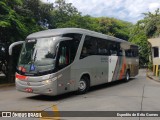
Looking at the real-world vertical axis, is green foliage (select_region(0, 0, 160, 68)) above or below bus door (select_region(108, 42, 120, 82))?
above

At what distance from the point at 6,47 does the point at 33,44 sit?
9063 millimetres

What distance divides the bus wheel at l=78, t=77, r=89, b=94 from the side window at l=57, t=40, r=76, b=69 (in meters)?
1.62

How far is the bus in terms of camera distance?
11.3m

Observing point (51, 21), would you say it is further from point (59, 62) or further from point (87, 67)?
point (59, 62)

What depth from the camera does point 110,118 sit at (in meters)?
8.01

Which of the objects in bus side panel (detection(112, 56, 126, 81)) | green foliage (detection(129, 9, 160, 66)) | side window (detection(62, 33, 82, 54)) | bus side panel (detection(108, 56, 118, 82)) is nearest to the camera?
side window (detection(62, 33, 82, 54))

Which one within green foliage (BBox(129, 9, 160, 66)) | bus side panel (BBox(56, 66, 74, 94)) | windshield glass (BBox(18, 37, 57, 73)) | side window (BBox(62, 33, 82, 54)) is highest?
green foliage (BBox(129, 9, 160, 66))

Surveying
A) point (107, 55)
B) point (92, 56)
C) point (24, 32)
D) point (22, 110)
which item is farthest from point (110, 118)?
point (24, 32)

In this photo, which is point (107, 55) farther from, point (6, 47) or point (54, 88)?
point (6, 47)

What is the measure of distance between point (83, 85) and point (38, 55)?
3.20 m

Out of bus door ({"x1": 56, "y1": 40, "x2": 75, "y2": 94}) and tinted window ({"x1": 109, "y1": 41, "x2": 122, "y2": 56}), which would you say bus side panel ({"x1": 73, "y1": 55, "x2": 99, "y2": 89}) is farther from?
tinted window ({"x1": 109, "y1": 41, "x2": 122, "y2": 56})

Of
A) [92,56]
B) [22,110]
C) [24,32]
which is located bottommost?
[22,110]

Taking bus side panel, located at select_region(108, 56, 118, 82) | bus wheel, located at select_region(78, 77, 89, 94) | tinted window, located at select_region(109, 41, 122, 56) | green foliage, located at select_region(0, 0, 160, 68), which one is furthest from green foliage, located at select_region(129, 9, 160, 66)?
bus wheel, located at select_region(78, 77, 89, 94)

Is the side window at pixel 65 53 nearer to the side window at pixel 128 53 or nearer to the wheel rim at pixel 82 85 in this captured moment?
the wheel rim at pixel 82 85
